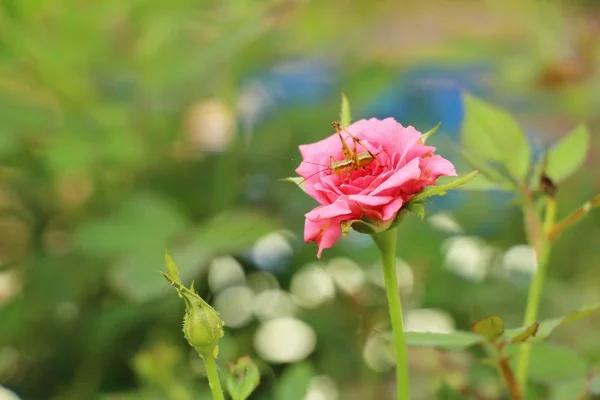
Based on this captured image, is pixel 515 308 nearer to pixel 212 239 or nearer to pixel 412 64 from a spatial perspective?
pixel 212 239

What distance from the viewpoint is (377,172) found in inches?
10.8

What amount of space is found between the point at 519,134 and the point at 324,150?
0.12m

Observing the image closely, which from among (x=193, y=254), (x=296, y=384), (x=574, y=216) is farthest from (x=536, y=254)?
(x=193, y=254)

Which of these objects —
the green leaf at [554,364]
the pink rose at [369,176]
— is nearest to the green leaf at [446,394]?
the green leaf at [554,364]

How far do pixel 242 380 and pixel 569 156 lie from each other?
180 mm

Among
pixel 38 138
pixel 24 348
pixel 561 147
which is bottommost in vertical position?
pixel 24 348

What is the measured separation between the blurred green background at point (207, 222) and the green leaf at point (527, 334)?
17 centimetres

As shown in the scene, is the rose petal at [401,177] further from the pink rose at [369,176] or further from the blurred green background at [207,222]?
the blurred green background at [207,222]

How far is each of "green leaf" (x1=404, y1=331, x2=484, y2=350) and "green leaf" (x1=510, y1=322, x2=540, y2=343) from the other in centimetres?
2

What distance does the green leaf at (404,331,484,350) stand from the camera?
0.98ft

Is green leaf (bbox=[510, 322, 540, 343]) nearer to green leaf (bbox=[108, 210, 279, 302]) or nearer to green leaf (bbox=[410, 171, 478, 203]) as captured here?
green leaf (bbox=[410, 171, 478, 203])

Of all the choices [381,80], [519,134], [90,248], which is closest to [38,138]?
[90,248]

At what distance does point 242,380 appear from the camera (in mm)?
287

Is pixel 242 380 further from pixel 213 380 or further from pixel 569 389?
pixel 569 389
